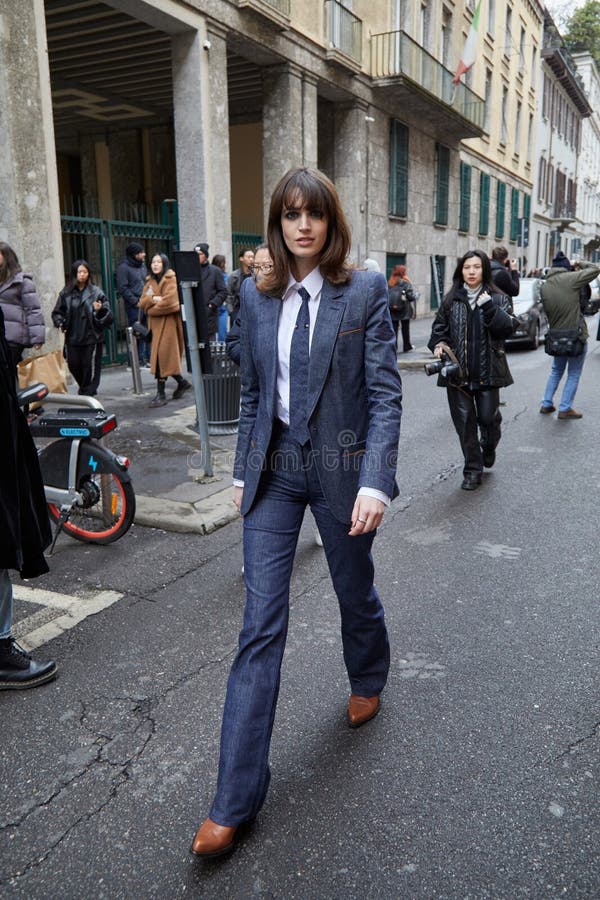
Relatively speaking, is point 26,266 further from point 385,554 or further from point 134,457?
point 385,554

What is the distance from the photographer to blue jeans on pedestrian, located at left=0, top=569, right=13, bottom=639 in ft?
10.4

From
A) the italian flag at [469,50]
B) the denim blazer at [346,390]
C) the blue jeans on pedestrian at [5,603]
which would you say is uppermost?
the italian flag at [469,50]

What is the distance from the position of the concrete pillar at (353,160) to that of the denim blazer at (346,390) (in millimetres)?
16697

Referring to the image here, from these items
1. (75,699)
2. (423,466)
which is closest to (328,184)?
(75,699)

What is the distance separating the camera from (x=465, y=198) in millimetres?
27438

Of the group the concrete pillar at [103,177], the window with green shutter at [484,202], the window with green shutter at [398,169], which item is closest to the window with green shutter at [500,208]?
the window with green shutter at [484,202]

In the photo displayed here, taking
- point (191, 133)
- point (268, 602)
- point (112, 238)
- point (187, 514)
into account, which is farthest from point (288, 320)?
point (191, 133)

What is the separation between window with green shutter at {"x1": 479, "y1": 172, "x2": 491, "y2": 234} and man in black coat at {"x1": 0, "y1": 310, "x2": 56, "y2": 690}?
94.9 ft

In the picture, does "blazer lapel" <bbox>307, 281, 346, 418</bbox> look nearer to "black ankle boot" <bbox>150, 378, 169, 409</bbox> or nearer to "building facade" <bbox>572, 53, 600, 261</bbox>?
"black ankle boot" <bbox>150, 378, 169, 409</bbox>

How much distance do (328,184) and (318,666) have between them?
6.61 feet

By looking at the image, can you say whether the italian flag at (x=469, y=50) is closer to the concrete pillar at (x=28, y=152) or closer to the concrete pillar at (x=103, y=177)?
the concrete pillar at (x=103, y=177)

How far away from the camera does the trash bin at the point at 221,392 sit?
784 centimetres

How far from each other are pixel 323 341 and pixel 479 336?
4.03 meters

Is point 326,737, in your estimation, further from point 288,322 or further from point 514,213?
point 514,213
